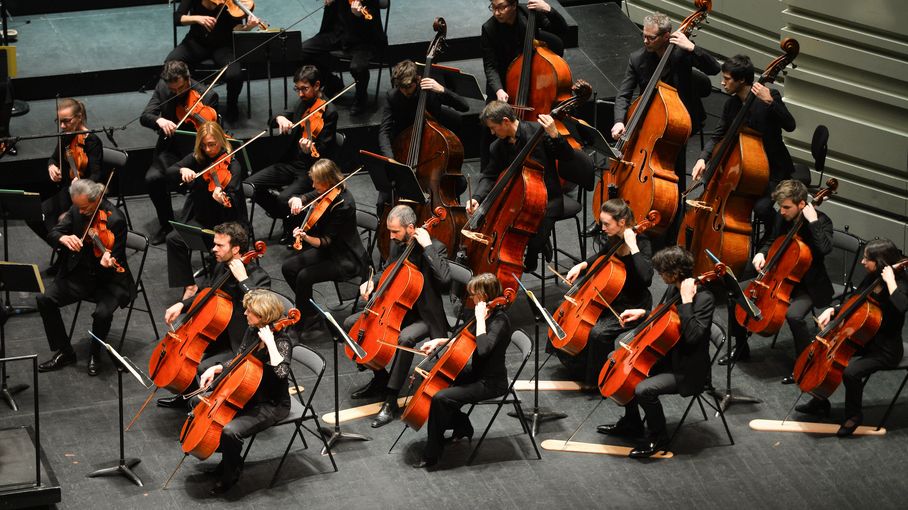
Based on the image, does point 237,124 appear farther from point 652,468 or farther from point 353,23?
point 652,468

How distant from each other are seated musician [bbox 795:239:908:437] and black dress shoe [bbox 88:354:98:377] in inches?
173

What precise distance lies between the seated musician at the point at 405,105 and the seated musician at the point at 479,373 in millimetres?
1907

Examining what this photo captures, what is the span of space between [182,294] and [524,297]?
235 cm

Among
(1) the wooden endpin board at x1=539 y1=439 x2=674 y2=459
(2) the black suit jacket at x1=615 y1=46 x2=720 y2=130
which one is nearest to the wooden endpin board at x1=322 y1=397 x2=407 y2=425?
Result: (1) the wooden endpin board at x1=539 y1=439 x2=674 y2=459

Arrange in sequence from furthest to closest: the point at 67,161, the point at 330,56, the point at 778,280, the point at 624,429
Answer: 1. the point at 330,56
2. the point at 67,161
3. the point at 778,280
4. the point at 624,429

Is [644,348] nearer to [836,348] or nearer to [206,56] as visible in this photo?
[836,348]

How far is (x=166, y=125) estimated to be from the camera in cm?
962

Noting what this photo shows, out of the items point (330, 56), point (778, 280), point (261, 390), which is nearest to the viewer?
point (261, 390)

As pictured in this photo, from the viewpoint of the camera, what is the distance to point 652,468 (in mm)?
7672

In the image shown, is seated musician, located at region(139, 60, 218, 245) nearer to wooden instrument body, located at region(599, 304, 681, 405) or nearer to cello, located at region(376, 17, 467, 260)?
cello, located at region(376, 17, 467, 260)

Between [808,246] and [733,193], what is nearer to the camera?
[808,246]

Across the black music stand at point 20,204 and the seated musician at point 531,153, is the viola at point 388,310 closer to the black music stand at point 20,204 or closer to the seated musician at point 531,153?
the seated musician at point 531,153

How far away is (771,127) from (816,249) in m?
0.96

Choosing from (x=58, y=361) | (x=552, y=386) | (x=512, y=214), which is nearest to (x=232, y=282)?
(x=58, y=361)
